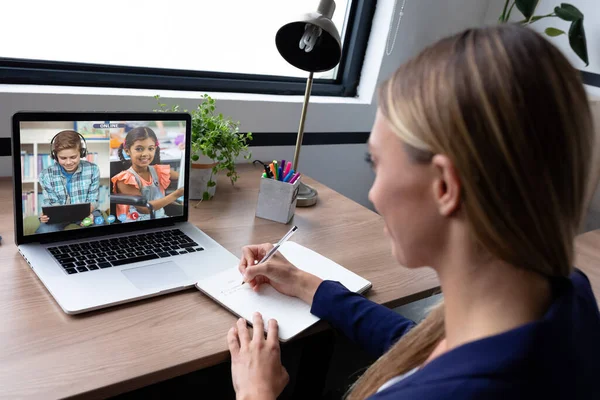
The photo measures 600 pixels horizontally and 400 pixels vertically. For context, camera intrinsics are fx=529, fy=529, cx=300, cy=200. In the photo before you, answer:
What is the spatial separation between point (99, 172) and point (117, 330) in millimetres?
347

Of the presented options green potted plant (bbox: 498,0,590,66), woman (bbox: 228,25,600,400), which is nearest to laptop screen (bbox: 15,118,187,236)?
woman (bbox: 228,25,600,400)

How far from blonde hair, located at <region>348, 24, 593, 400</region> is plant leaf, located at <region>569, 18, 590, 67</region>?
Answer: 1.54 metres

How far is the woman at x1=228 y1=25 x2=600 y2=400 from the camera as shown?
50 cm

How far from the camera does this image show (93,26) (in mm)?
1505

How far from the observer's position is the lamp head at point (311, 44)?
131 cm

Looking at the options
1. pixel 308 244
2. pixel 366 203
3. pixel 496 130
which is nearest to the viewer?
pixel 496 130

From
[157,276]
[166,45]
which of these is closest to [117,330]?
[157,276]

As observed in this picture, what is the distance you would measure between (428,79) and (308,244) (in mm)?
730

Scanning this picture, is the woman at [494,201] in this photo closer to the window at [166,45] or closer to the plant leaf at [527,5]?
the window at [166,45]

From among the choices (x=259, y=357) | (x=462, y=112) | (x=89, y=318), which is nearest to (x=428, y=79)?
(x=462, y=112)

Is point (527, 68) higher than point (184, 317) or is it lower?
higher

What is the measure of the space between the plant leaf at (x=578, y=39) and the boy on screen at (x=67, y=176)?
166 centimetres

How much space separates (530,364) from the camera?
51 cm

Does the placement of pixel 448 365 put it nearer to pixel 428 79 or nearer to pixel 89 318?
pixel 428 79
